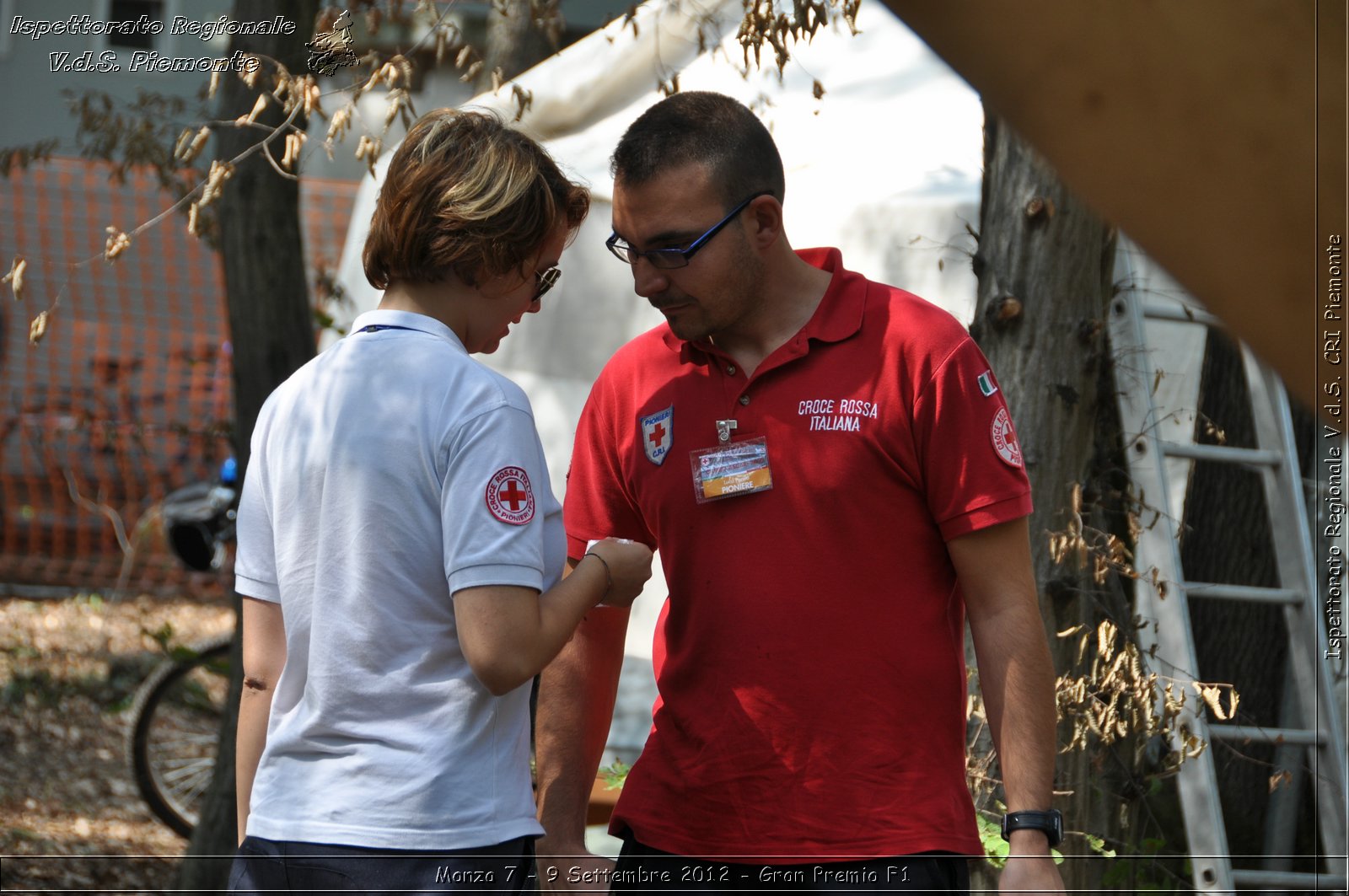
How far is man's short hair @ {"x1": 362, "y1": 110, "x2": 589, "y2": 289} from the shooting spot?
1.98 metres

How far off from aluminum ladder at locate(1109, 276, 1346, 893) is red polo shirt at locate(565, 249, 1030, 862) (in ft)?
5.31

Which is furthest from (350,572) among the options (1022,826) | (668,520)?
(1022,826)

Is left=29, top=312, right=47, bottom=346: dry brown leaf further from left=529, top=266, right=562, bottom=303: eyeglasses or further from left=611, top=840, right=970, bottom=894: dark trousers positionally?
left=611, top=840, right=970, bottom=894: dark trousers

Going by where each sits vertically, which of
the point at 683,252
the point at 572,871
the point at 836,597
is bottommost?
the point at 572,871

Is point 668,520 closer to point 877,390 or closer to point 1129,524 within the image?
point 877,390

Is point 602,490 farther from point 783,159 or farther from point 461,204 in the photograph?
point 783,159

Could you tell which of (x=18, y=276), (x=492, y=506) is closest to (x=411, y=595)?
(x=492, y=506)

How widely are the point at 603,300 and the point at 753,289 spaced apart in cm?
335

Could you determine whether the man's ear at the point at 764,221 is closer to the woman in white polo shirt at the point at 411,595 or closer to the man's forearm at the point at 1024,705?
the woman in white polo shirt at the point at 411,595

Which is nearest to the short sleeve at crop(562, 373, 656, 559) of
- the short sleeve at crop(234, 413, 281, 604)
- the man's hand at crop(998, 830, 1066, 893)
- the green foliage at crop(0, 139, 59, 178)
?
the short sleeve at crop(234, 413, 281, 604)

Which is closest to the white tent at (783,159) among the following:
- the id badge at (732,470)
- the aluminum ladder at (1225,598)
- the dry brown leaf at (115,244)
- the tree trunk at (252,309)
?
the tree trunk at (252,309)

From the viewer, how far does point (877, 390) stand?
221cm

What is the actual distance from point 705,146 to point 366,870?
1.32 metres

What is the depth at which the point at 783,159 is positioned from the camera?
17.6 feet
